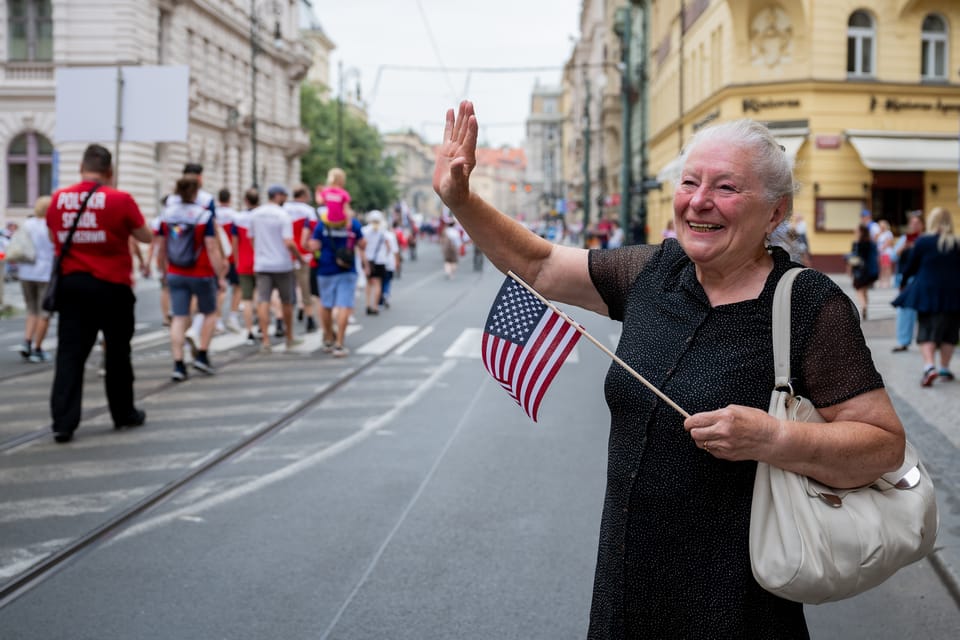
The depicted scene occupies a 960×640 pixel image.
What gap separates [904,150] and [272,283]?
72.6 feet

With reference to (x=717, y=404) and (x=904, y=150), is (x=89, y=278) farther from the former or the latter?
(x=904, y=150)

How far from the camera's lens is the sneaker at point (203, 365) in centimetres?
1152

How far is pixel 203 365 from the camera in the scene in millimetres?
11609

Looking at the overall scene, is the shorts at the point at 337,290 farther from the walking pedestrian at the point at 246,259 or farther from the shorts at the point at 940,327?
the shorts at the point at 940,327

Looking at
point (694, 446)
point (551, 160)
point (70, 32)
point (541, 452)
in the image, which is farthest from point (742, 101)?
point (551, 160)

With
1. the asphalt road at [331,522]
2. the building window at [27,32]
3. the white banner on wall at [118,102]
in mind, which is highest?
the building window at [27,32]

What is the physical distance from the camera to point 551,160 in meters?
175

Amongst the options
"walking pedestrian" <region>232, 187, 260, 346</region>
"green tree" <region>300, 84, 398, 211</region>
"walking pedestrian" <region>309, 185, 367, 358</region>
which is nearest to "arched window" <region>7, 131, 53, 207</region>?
"walking pedestrian" <region>232, 187, 260, 346</region>

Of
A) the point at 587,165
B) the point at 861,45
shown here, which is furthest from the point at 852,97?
the point at 587,165

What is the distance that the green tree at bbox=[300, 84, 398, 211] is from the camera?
237ft

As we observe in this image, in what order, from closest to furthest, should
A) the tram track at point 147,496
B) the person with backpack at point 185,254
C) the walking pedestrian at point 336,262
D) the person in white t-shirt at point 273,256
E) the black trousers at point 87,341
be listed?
the tram track at point 147,496 → the black trousers at point 87,341 → the person with backpack at point 185,254 → the walking pedestrian at point 336,262 → the person in white t-shirt at point 273,256

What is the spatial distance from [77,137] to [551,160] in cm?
16521

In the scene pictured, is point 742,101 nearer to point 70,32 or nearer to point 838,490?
point 70,32

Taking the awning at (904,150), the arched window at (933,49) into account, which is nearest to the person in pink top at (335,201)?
the awning at (904,150)
